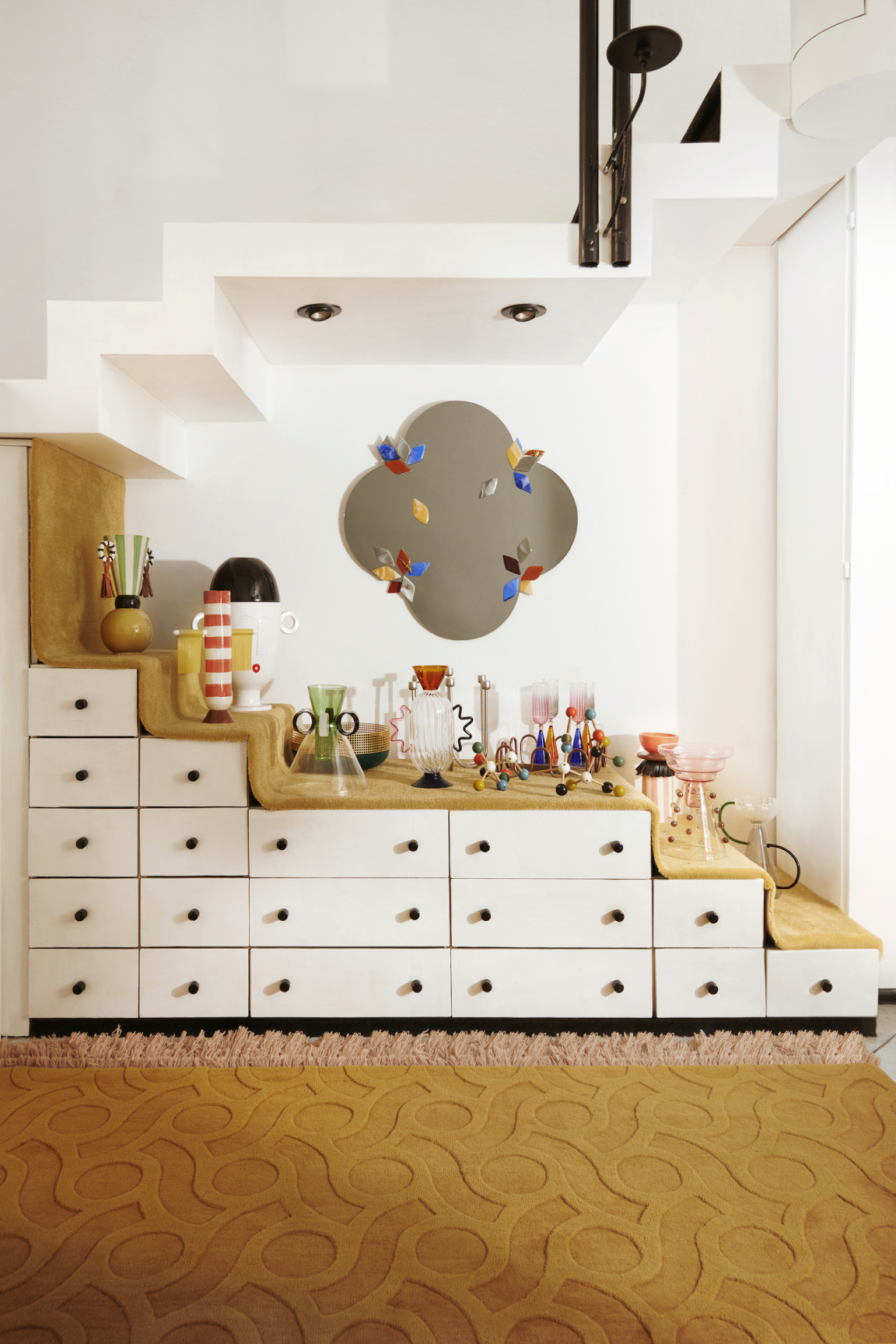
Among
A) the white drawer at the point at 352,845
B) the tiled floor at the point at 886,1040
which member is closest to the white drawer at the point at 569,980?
the white drawer at the point at 352,845

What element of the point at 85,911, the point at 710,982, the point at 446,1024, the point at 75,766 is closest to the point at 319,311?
the point at 75,766

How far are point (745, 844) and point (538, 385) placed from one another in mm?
1763

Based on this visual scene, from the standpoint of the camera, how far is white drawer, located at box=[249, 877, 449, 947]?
85.1 inches

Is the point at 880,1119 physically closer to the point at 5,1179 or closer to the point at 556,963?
the point at 556,963

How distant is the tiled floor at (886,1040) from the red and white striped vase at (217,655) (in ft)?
6.65

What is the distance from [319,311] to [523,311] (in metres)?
0.59

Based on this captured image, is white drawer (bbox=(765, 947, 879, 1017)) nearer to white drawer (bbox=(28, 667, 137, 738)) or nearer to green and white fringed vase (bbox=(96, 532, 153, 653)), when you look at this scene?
white drawer (bbox=(28, 667, 137, 738))

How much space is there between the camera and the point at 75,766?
85.8 inches

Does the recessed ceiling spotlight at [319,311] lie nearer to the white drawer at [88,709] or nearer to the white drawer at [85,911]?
the white drawer at [88,709]

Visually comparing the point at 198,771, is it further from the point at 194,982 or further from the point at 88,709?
the point at 194,982

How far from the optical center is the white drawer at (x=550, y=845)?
7.07 ft

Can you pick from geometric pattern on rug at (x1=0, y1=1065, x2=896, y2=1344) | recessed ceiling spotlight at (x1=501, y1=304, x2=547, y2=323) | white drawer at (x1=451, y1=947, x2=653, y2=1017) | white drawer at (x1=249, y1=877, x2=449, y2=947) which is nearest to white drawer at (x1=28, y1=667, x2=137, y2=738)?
white drawer at (x1=249, y1=877, x2=449, y2=947)

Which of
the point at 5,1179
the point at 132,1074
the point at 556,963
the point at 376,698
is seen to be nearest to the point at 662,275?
the point at 376,698

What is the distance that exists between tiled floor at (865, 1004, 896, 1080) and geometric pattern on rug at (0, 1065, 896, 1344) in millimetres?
86
